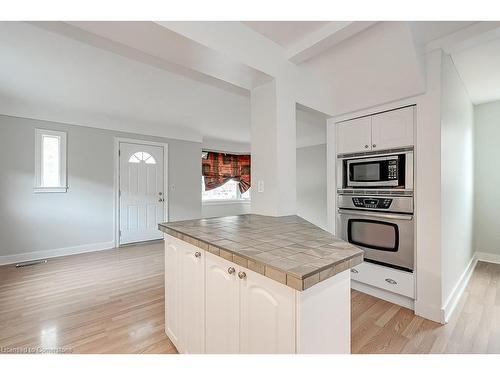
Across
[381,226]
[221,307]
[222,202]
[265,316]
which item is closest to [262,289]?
[265,316]

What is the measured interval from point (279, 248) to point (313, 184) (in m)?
4.46

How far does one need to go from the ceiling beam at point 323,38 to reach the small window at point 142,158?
3.52 metres

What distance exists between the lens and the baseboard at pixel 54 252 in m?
3.39

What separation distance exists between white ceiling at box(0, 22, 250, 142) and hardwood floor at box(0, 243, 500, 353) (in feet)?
7.28

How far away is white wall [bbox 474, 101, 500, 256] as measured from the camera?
3.46 m

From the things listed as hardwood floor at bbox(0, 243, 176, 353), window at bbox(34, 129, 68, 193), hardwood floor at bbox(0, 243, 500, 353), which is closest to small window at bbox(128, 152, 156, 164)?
window at bbox(34, 129, 68, 193)

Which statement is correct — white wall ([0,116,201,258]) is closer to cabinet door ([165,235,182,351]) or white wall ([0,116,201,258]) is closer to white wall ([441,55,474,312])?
cabinet door ([165,235,182,351])

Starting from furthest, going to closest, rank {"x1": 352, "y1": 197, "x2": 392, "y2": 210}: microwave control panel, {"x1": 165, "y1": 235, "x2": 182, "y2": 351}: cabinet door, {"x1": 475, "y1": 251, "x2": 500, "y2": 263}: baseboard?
{"x1": 475, "y1": 251, "x2": 500, "y2": 263}: baseboard
{"x1": 352, "y1": 197, "x2": 392, "y2": 210}: microwave control panel
{"x1": 165, "y1": 235, "x2": 182, "y2": 351}: cabinet door

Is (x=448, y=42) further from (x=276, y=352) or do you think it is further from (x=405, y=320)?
(x=276, y=352)

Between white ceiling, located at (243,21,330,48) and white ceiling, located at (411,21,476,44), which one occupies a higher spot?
white ceiling, located at (411,21,476,44)

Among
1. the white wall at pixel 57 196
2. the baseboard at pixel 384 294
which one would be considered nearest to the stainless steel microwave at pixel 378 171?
the baseboard at pixel 384 294

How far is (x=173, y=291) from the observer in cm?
162

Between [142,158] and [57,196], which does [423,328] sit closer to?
[142,158]
